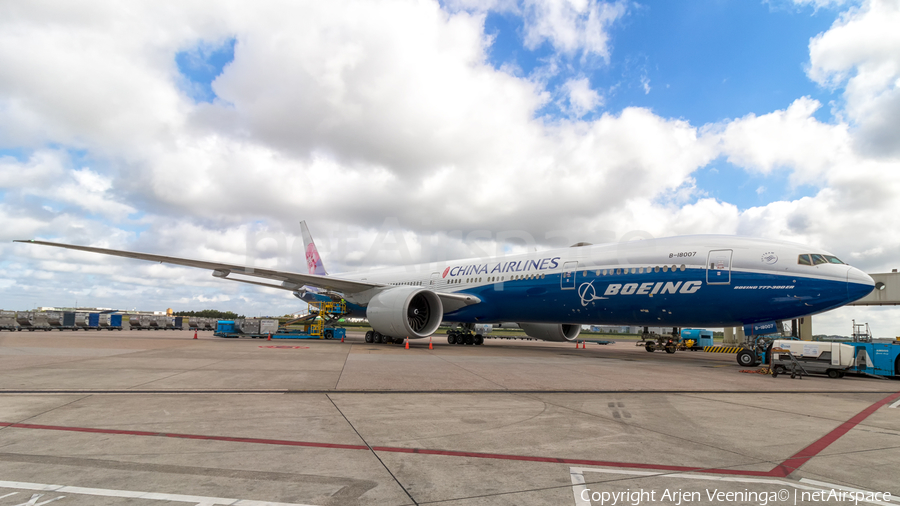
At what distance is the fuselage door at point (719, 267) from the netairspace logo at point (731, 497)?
1121cm

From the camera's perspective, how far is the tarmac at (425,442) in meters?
3.06

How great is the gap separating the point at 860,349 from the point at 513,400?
11.9 m

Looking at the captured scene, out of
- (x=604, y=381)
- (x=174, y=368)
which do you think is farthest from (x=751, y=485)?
(x=174, y=368)

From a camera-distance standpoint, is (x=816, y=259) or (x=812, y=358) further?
(x=816, y=259)

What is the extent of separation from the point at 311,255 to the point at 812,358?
26775mm

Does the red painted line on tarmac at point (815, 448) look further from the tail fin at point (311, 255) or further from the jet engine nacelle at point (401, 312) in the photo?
the tail fin at point (311, 255)

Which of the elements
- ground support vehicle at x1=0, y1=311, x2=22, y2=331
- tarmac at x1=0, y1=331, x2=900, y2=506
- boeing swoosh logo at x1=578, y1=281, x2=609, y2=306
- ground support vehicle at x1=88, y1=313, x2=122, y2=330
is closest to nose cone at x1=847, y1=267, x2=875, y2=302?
tarmac at x1=0, y1=331, x2=900, y2=506

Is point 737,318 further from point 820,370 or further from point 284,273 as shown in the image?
point 284,273

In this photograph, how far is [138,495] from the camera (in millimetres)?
2861

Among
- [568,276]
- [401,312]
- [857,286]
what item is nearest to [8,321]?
[401,312]

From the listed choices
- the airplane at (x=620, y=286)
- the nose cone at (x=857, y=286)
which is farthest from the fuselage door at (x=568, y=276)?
the nose cone at (x=857, y=286)

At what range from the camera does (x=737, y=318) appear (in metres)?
13.4

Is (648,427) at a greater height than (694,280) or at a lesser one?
lesser

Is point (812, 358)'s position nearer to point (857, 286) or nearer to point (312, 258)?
point (857, 286)
